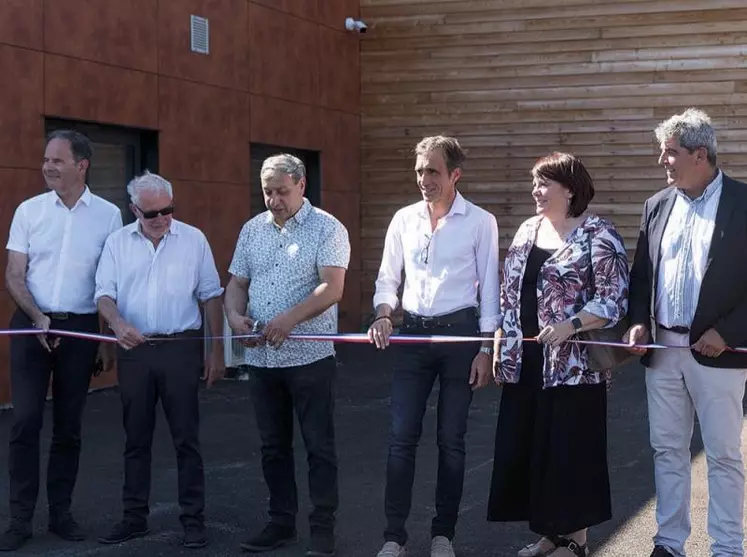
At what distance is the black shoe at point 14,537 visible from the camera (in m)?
5.87

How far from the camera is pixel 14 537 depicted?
593 centimetres

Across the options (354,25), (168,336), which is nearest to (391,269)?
(168,336)

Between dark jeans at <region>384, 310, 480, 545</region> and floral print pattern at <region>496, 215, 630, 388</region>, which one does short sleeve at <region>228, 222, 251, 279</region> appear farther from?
floral print pattern at <region>496, 215, 630, 388</region>

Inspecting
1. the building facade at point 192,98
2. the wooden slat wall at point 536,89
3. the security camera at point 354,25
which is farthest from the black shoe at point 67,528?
the security camera at point 354,25

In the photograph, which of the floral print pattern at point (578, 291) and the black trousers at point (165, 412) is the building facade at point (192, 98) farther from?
the floral print pattern at point (578, 291)

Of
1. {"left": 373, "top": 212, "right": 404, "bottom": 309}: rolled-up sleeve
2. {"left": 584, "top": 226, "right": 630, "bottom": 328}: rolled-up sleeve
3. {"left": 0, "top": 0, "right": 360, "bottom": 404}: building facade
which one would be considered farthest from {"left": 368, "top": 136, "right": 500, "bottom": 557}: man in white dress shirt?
{"left": 0, "top": 0, "right": 360, "bottom": 404}: building facade

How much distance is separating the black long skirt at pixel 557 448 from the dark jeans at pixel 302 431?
867 millimetres

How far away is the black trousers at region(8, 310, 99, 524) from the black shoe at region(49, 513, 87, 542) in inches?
1.0

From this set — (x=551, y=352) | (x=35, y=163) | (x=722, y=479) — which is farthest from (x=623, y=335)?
(x=35, y=163)

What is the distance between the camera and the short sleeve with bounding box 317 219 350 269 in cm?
571

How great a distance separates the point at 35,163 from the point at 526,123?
640 centimetres

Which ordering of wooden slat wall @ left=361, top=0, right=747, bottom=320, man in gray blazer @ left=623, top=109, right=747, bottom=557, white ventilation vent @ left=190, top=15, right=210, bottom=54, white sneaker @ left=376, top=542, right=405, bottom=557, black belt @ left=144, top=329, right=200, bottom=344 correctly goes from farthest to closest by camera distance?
wooden slat wall @ left=361, top=0, right=747, bottom=320, white ventilation vent @ left=190, top=15, right=210, bottom=54, black belt @ left=144, top=329, right=200, bottom=344, white sneaker @ left=376, top=542, right=405, bottom=557, man in gray blazer @ left=623, top=109, right=747, bottom=557

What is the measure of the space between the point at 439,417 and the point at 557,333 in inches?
29.0

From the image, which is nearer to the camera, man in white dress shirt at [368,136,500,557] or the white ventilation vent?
man in white dress shirt at [368,136,500,557]
